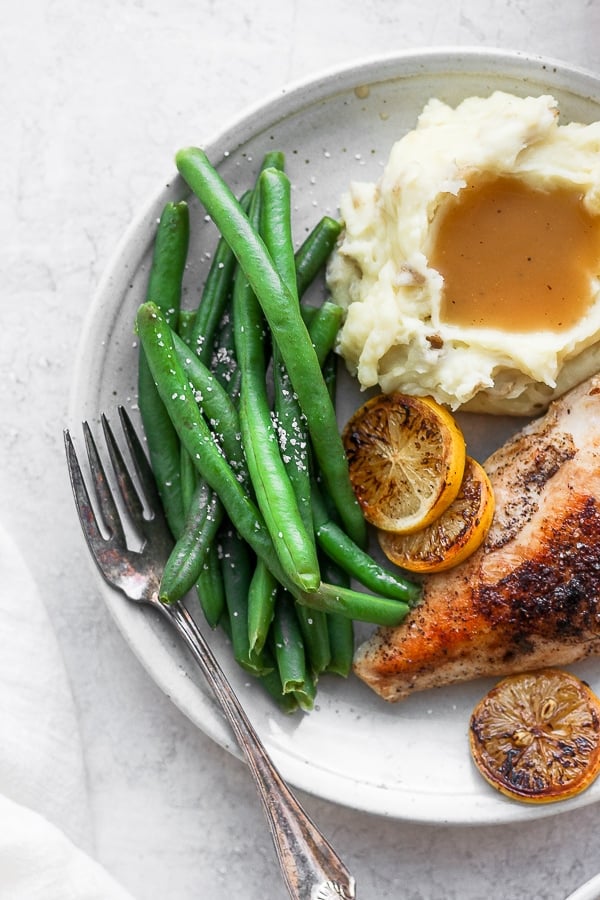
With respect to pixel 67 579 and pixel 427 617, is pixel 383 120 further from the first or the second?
pixel 67 579

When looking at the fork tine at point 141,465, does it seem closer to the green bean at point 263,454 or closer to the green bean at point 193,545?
the green bean at point 193,545

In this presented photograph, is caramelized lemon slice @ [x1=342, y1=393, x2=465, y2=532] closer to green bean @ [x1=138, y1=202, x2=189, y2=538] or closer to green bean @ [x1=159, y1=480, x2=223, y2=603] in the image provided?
green bean @ [x1=159, y1=480, x2=223, y2=603]

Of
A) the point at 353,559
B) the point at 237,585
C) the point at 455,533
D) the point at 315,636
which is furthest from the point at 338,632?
the point at 455,533

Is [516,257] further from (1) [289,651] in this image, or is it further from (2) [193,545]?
(1) [289,651]

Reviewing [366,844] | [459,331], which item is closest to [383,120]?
[459,331]

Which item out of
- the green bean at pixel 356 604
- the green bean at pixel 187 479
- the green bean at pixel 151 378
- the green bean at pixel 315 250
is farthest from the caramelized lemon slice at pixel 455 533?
the green bean at pixel 315 250
